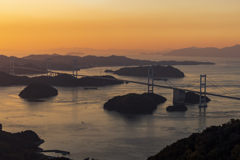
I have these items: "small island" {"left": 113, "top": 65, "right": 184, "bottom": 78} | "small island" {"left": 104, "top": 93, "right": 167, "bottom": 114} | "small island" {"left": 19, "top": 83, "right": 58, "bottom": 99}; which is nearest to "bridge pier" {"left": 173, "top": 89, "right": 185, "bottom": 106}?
"small island" {"left": 104, "top": 93, "right": 167, "bottom": 114}

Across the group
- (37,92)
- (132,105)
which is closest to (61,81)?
(37,92)

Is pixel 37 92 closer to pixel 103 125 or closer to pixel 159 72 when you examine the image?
pixel 103 125

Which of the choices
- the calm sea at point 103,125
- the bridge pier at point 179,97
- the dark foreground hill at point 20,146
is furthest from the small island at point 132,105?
the dark foreground hill at point 20,146

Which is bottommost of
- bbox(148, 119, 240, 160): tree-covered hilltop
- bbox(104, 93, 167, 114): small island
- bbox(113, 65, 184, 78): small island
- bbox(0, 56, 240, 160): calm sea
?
bbox(0, 56, 240, 160): calm sea

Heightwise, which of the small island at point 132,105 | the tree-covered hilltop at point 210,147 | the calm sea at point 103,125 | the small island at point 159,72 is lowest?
the calm sea at point 103,125

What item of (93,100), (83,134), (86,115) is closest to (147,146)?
(83,134)

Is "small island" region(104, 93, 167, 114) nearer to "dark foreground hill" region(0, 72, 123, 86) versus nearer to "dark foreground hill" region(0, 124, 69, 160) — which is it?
"dark foreground hill" region(0, 124, 69, 160)

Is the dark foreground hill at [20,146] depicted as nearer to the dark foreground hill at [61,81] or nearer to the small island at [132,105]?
the small island at [132,105]

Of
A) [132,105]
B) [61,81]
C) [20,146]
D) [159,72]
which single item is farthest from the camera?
[159,72]

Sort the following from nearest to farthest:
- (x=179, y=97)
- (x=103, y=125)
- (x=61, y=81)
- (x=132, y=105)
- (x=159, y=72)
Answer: (x=103, y=125) → (x=132, y=105) → (x=179, y=97) → (x=61, y=81) → (x=159, y=72)
